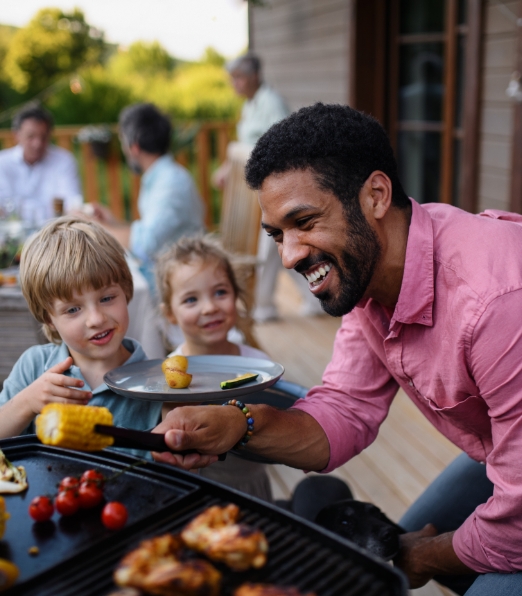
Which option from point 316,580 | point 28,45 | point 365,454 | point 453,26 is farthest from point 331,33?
point 28,45

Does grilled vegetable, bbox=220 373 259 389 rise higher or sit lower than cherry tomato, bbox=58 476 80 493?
higher

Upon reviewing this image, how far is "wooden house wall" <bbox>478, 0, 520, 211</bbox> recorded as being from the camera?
3346 millimetres

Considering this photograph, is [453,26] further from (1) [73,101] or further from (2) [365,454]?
(1) [73,101]

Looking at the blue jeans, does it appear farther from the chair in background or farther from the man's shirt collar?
the chair in background

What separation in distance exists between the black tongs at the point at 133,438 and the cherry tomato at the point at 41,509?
0.14 meters

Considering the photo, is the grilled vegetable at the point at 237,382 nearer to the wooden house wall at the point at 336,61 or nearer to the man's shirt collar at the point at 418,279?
the man's shirt collar at the point at 418,279

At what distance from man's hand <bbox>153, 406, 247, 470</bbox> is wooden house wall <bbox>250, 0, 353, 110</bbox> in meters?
4.10

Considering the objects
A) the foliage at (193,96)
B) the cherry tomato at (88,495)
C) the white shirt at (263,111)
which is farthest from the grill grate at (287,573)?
the foliage at (193,96)

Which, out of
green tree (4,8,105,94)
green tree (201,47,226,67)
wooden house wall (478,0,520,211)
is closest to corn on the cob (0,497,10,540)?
wooden house wall (478,0,520,211)

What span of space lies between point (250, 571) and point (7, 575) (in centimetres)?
31

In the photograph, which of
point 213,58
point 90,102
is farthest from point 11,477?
point 213,58

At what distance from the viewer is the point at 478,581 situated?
1404 mm

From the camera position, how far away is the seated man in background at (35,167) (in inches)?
178

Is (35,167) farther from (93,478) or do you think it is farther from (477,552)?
(477,552)
